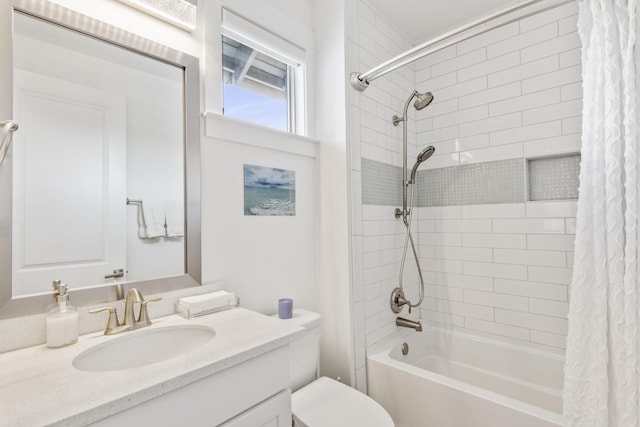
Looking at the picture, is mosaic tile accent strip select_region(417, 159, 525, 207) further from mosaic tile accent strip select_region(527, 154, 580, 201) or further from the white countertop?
the white countertop

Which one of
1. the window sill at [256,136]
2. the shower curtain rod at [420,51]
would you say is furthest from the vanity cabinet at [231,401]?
the shower curtain rod at [420,51]

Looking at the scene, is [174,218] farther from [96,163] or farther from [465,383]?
[465,383]

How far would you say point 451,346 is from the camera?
2.18 metres

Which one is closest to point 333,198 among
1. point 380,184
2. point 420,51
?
point 380,184

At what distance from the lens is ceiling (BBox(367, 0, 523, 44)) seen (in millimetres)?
2020

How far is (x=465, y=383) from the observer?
1681mm

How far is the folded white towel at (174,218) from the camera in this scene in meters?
1.33

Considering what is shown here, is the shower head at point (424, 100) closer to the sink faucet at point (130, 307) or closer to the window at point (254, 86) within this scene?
the window at point (254, 86)

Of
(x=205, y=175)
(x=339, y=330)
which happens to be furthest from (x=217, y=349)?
(x=339, y=330)

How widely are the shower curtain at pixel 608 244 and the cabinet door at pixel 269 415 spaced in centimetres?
104

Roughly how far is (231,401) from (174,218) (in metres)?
0.77

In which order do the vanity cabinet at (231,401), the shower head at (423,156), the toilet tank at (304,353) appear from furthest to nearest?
the shower head at (423,156) → the toilet tank at (304,353) → the vanity cabinet at (231,401)

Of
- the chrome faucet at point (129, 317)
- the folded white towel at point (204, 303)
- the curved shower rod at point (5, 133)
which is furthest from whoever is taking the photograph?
the folded white towel at point (204, 303)

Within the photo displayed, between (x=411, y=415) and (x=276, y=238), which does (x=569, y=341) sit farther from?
(x=276, y=238)
